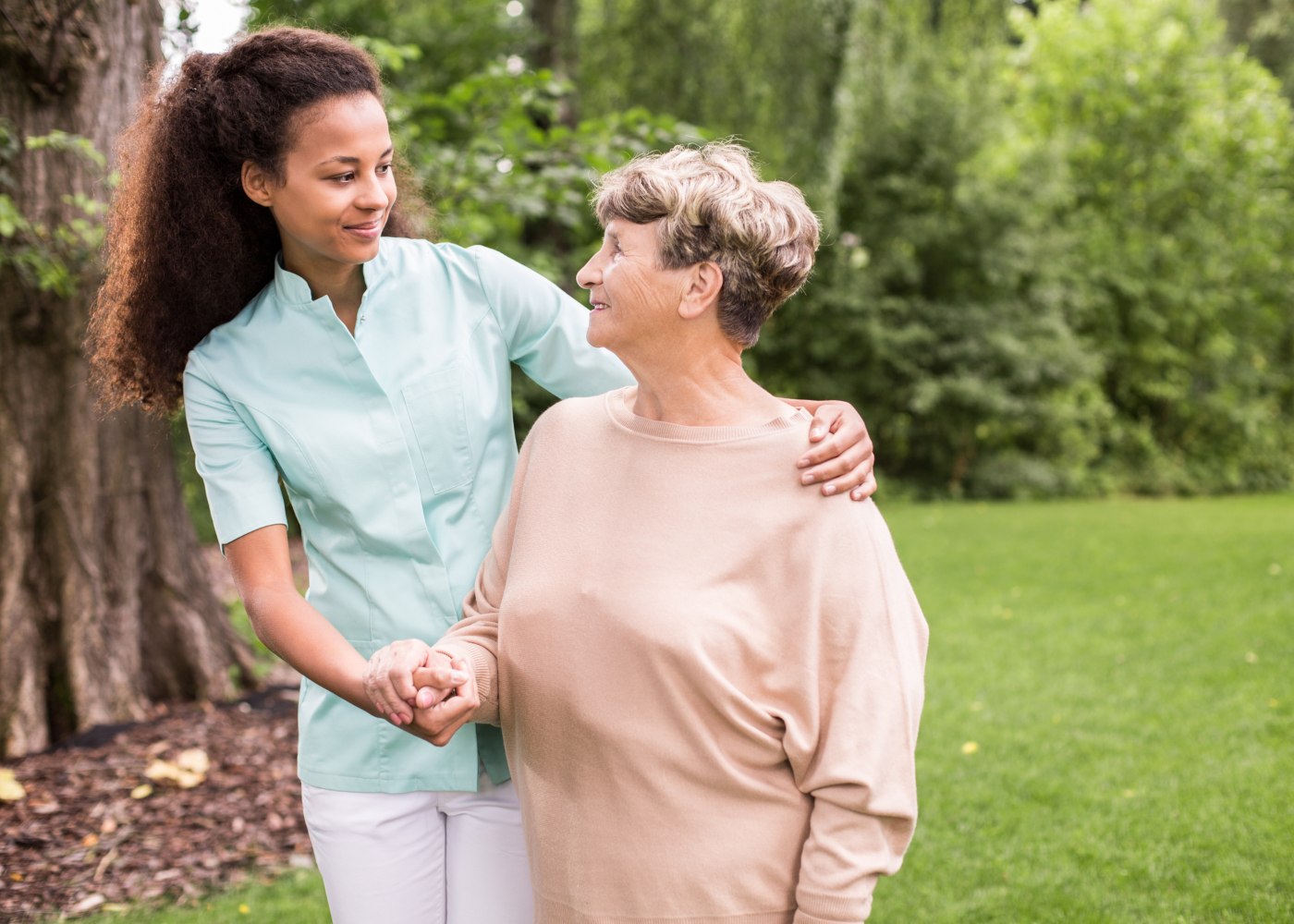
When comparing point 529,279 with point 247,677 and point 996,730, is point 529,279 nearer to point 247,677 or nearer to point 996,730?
point 247,677

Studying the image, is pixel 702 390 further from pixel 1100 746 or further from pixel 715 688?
pixel 1100 746

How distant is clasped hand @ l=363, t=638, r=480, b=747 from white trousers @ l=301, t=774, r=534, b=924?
32cm

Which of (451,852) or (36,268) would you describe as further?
(36,268)

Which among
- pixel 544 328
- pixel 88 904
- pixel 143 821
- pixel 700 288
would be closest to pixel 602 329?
pixel 700 288

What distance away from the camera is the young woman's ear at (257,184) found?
1965mm

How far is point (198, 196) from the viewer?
6.72 ft

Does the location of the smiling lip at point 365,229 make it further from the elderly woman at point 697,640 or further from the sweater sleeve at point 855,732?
the sweater sleeve at point 855,732

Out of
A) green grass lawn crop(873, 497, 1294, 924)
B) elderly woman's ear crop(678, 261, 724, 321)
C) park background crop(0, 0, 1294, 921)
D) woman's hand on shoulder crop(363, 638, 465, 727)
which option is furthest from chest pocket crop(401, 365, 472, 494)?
green grass lawn crop(873, 497, 1294, 924)

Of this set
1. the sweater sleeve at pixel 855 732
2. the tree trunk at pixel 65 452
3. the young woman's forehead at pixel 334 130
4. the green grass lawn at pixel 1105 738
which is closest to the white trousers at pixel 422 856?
the sweater sleeve at pixel 855 732

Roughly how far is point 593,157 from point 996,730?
3.43 metres

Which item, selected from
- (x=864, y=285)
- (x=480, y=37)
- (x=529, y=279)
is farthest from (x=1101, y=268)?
(x=529, y=279)

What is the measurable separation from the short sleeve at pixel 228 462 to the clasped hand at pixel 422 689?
359mm

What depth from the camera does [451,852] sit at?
6.87 ft

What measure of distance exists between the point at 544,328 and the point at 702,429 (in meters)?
0.51
